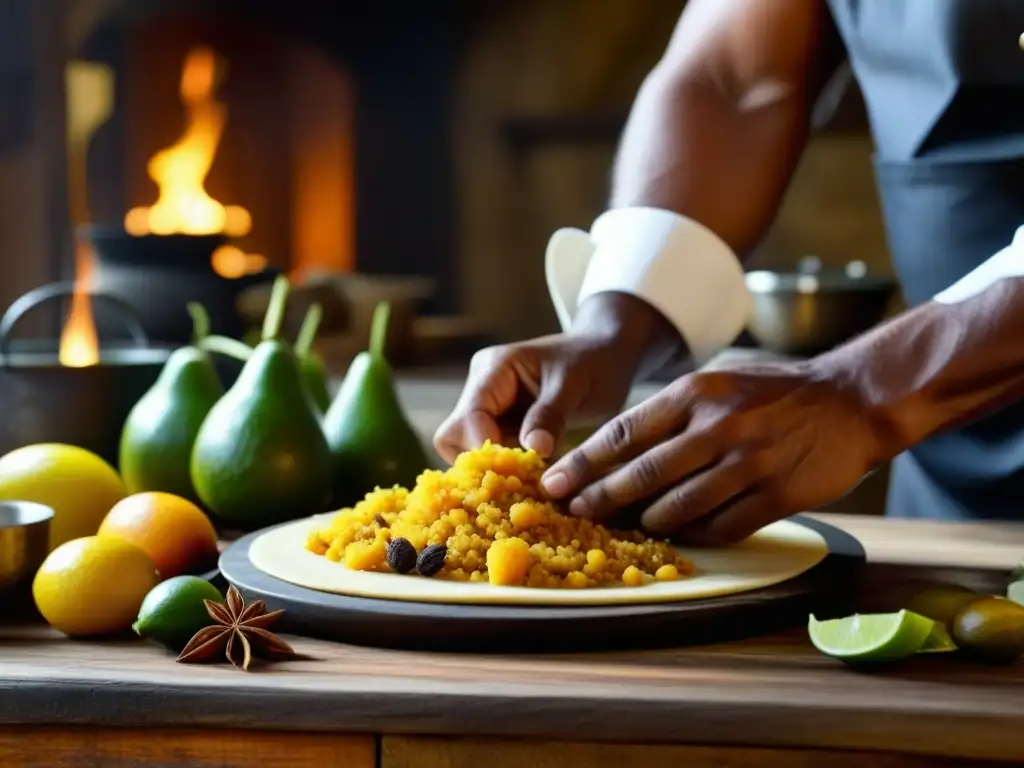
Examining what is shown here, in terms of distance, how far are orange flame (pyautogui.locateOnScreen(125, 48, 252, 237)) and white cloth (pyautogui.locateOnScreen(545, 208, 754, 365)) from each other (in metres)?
2.05

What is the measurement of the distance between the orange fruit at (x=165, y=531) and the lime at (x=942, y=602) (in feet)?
1.73

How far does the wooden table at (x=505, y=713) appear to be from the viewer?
735mm

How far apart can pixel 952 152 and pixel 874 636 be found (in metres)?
0.76

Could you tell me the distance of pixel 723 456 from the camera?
1.03m

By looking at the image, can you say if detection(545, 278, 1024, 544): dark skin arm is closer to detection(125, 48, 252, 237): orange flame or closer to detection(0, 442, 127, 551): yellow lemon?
detection(0, 442, 127, 551): yellow lemon

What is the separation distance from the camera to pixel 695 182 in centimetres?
150

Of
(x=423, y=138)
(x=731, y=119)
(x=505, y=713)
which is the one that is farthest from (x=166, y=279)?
(x=423, y=138)

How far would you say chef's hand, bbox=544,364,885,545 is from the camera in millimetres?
1022

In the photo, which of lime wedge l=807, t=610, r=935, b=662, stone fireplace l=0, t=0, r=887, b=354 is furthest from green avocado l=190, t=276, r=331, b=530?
stone fireplace l=0, t=0, r=887, b=354

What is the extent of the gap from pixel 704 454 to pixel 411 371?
2023 mm

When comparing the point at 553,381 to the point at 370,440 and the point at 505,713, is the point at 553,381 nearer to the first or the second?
the point at 370,440

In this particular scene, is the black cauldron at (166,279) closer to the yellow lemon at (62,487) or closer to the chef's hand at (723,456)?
the yellow lemon at (62,487)

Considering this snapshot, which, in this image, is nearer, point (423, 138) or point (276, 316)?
point (276, 316)

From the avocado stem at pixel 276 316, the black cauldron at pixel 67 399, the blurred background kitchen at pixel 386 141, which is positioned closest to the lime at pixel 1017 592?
the avocado stem at pixel 276 316
